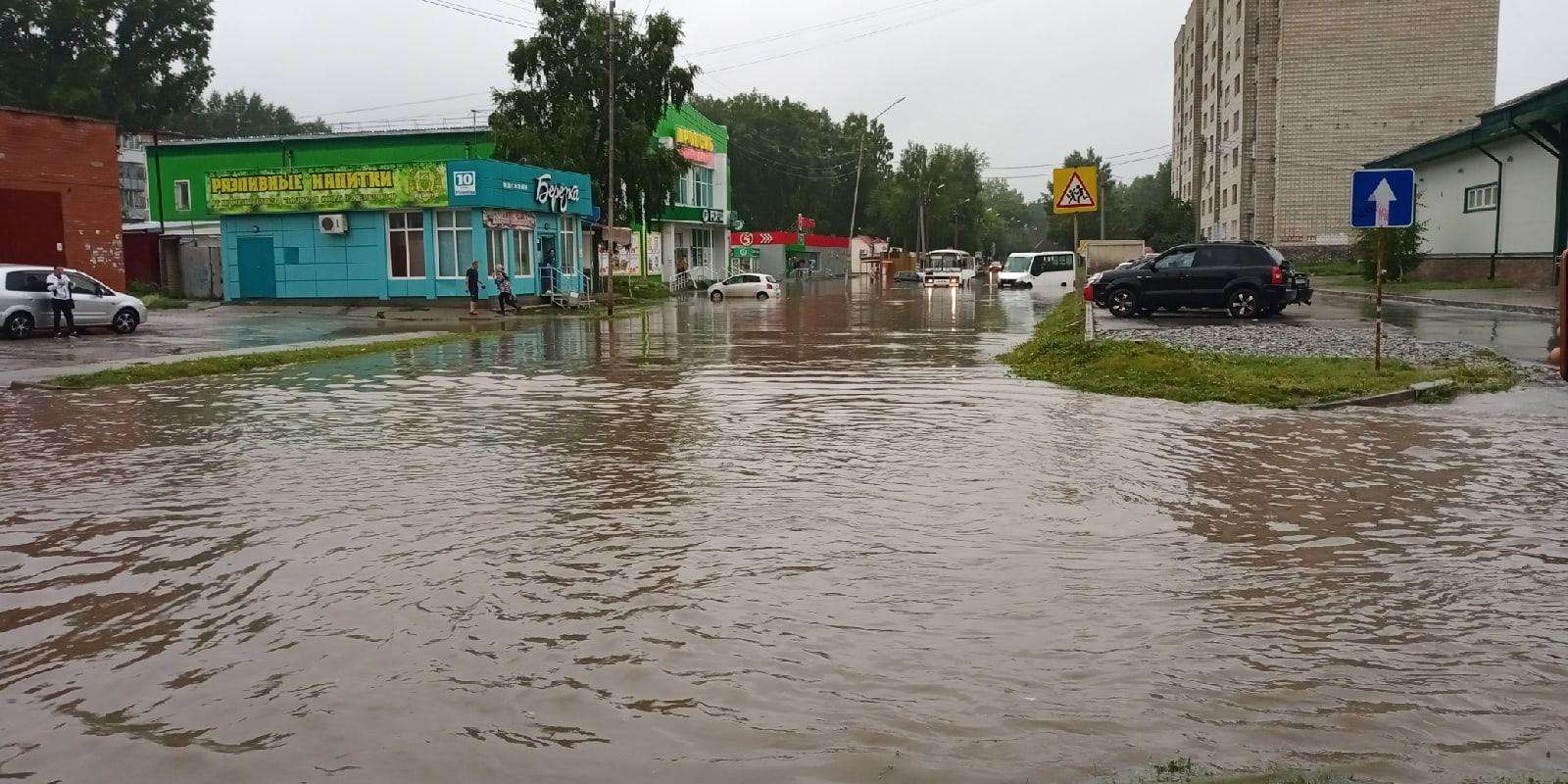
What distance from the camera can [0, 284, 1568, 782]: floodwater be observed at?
432cm

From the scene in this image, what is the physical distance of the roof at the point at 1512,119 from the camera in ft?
104

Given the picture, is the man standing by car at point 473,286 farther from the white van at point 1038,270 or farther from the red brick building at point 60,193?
the white van at point 1038,270

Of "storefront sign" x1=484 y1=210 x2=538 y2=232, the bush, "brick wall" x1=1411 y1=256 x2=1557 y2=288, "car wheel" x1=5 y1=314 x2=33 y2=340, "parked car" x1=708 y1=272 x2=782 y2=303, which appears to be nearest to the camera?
"car wheel" x1=5 y1=314 x2=33 y2=340

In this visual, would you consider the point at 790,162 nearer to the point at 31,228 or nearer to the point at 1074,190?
the point at 31,228

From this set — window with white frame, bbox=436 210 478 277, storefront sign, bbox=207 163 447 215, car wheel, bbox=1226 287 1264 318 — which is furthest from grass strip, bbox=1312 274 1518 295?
storefront sign, bbox=207 163 447 215

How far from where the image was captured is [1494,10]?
182 feet

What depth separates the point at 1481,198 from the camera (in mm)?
41156

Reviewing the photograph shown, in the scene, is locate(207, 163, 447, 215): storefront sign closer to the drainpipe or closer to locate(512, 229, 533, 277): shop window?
locate(512, 229, 533, 277): shop window

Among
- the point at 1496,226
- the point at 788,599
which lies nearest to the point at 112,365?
→ the point at 788,599

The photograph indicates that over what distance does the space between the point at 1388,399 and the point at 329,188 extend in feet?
121

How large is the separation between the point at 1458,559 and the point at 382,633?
5.99 meters

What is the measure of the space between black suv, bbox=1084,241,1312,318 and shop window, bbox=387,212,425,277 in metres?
24.2

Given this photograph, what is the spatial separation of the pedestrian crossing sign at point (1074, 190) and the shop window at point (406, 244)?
26600 millimetres

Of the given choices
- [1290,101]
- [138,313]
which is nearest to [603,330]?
[138,313]
